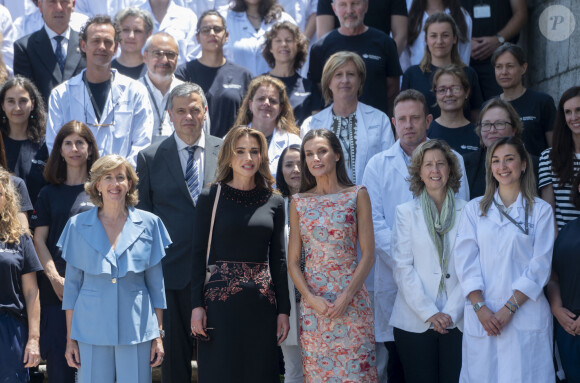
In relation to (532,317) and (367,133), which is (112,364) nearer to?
(532,317)

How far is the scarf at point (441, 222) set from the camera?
5.05m

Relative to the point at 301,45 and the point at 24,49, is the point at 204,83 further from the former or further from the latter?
the point at 24,49

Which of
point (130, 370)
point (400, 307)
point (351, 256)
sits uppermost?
point (351, 256)

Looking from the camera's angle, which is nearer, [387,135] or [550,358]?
[550,358]

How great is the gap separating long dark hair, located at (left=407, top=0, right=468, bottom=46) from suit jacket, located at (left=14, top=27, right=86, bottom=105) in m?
3.25

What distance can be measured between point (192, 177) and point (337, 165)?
1.11m

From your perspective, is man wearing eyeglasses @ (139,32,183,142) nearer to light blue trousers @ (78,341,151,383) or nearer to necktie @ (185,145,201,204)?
necktie @ (185,145,201,204)

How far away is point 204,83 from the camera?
7.34m

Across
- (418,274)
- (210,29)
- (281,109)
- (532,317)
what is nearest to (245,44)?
(210,29)

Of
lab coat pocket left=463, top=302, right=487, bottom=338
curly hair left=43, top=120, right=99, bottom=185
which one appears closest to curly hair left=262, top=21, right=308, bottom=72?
curly hair left=43, top=120, right=99, bottom=185

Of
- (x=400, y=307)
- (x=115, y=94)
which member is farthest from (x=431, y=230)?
(x=115, y=94)

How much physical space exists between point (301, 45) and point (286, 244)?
2666 mm

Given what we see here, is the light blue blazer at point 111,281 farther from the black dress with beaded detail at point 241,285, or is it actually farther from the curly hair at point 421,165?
the curly hair at point 421,165

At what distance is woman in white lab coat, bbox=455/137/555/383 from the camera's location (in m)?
Result: 4.67
